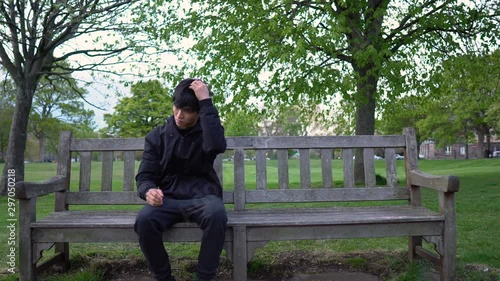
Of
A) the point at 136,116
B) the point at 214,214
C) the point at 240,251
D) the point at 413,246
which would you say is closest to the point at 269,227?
the point at 240,251

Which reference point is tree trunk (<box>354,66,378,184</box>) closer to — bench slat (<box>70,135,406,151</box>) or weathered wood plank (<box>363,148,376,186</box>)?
weathered wood plank (<box>363,148,376,186</box>)

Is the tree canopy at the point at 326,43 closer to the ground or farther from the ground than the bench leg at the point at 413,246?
farther from the ground

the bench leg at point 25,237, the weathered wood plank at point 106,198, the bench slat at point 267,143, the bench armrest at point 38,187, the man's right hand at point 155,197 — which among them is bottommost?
the bench leg at point 25,237

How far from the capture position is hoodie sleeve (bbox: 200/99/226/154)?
3.56m

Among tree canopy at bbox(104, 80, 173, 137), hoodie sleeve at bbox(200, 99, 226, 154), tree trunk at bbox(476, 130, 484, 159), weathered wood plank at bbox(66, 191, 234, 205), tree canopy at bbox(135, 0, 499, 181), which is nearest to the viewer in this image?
hoodie sleeve at bbox(200, 99, 226, 154)

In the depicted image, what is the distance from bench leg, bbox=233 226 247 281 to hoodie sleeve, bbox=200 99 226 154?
0.63m

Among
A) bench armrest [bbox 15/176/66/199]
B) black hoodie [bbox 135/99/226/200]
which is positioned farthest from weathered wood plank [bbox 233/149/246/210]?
bench armrest [bbox 15/176/66/199]

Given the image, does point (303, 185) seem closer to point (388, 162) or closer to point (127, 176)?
point (388, 162)

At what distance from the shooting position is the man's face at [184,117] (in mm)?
3668

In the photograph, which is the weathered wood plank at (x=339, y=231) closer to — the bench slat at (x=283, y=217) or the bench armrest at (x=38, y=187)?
the bench slat at (x=283, y=217)

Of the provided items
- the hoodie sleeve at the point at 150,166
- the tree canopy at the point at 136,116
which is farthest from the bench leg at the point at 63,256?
the tree canopy at the point at 136,116

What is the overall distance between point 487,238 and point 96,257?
452cm

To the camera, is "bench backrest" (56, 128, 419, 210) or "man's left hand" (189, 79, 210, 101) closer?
"man's left hand" (189, 79, 210, 101)

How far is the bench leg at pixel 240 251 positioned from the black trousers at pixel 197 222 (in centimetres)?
17
